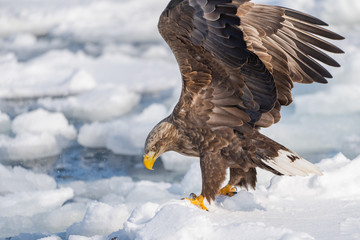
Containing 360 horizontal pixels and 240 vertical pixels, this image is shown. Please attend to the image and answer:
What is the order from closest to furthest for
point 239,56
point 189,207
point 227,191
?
point 189,207 < point 239,56 < point 227,191

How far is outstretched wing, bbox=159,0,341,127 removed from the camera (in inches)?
131

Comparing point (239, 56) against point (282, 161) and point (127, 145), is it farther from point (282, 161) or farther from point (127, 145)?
point (127, 145)

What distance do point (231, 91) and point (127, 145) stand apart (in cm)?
366

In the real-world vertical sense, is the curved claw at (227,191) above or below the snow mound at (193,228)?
below

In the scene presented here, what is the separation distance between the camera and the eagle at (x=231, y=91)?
349cm

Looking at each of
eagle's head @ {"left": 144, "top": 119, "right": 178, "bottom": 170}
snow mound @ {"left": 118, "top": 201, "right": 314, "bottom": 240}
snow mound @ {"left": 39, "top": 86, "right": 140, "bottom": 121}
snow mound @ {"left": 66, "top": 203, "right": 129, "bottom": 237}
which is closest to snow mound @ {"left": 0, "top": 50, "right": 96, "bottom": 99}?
snow mound @ {"left": 39, "top": 86, "right": 140, "bottom": 121}

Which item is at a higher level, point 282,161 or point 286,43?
point 286,43

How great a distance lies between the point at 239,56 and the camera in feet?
11.0

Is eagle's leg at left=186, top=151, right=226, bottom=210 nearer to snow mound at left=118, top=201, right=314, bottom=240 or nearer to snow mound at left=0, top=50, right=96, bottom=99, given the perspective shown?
snow mound at left=118, top=201, right=314, bottom=240

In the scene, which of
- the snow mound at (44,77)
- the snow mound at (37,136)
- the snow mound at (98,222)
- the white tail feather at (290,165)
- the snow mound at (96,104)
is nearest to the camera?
the white tail feather at (290,165)

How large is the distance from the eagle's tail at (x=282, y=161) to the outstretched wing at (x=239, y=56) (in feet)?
0.54

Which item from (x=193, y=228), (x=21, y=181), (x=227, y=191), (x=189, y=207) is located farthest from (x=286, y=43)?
(x=21, y=181)

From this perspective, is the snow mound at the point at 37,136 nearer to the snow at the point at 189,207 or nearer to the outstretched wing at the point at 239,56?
the snow at the point at 189,207

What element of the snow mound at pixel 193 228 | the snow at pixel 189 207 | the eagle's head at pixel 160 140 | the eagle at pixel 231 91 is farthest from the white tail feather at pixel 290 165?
the snow mound at pixel 193 228
